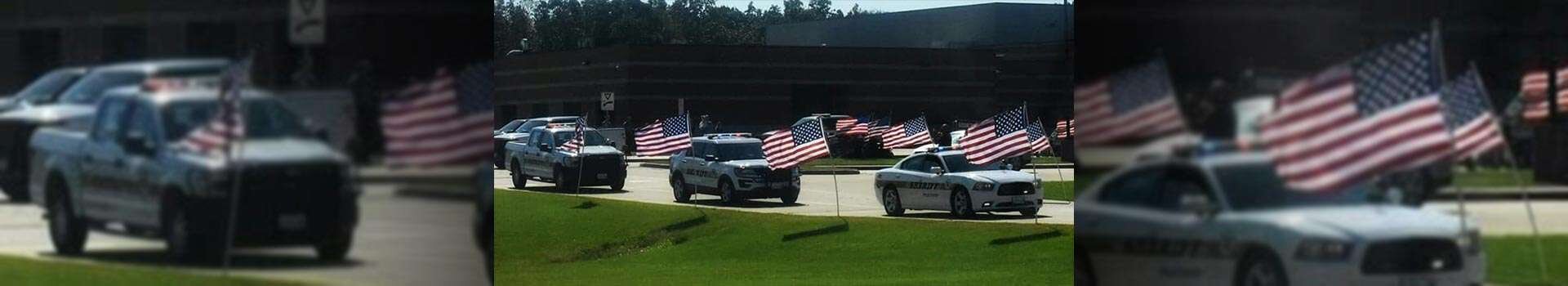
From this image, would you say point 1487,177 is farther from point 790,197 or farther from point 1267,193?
point 790,197

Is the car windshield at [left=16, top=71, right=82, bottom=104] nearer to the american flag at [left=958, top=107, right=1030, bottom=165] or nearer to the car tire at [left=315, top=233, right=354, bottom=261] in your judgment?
the car tire at [left=315, top=233, right=354, bottom=261]

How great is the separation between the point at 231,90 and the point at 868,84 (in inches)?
2108

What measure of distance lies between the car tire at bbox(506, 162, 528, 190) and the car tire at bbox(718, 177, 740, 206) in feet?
23.2

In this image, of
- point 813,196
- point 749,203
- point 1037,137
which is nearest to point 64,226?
point 749,203

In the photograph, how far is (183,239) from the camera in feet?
14.2

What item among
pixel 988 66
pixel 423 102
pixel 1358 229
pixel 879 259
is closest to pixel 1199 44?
pixel 1358 229

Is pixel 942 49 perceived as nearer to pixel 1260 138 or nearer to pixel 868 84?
pixel 868 84

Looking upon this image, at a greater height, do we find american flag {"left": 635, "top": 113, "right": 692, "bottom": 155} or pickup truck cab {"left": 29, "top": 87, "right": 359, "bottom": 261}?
pickup truck cab {"left": 29, "top": 87, "right": 359, "bottom": 261}

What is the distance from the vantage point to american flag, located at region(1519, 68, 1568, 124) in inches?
177

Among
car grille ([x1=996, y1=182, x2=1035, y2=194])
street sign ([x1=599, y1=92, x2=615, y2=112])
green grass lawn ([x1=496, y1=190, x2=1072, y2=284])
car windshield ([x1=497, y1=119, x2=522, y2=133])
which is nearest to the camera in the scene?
green grass lawn ([x1=496, y1=190, x2=1072, y2=284])

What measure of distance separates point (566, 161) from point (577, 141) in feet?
1.98

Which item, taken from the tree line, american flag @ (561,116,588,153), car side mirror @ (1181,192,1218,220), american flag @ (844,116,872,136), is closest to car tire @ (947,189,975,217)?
american flag @ (561,116,588,153)

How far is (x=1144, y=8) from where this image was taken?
4.83 m

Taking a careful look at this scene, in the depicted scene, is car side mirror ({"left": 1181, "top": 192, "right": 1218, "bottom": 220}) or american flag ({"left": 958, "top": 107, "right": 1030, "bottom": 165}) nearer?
car side mirror ({"left": 1181, "top": 192, "right": 1218, "bottom": 220})
